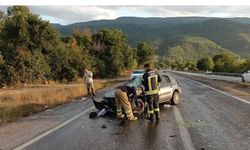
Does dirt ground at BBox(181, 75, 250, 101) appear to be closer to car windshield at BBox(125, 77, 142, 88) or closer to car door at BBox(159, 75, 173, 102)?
car door at BBox(159, 75, 173, 102)

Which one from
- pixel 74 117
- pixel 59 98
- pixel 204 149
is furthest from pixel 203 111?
pixel 59 98

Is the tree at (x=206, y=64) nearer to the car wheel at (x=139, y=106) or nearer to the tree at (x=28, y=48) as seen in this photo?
the tree at (x=28, y=48)

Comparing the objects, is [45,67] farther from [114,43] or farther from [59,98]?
[114,43]

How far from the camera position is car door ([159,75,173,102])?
17.2 meters

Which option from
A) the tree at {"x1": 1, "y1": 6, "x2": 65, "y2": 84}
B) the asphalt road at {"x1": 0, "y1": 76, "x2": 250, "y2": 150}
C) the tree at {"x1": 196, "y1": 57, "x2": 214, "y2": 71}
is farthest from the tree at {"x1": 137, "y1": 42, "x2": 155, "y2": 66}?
the asphalt road at {"x1": 0, "y1": 76, "x2": 250, "y2": 150}

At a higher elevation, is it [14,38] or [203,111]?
[14,38]

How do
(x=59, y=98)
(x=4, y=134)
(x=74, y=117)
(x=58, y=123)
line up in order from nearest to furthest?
1. (x=4, y=134)
2. (x=58, y=123)
3. (x=74, y=117)
4. (x=59, y=98)

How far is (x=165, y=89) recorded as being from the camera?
1748cm

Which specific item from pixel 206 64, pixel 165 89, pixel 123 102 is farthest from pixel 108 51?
pixel 206 64

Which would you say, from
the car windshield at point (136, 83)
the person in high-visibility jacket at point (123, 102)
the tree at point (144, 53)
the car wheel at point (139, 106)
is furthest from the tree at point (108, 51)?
the tree at point (144, 53)

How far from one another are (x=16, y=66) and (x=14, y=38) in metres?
6.54

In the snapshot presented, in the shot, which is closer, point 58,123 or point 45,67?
point 58,123

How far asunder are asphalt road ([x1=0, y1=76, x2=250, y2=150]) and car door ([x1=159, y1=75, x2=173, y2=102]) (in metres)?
1.93

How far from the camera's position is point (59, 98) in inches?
936
